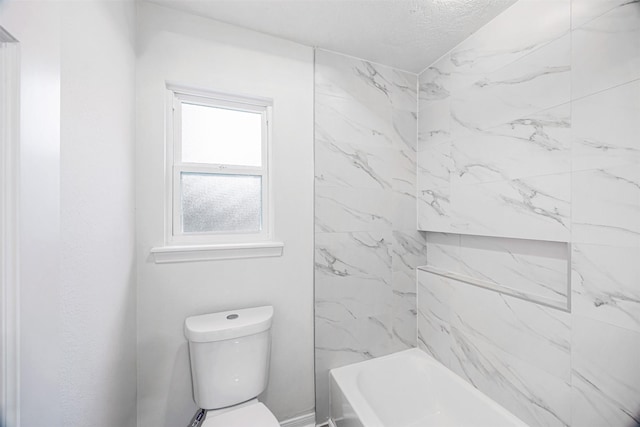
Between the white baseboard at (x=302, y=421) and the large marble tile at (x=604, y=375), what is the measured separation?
4.25ft

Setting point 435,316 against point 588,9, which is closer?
point 588,9

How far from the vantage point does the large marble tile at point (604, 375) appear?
892mm

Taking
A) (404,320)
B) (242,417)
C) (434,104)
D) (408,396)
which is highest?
(434,104)

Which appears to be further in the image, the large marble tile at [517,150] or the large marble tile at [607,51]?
the large marble tile at [517,150]

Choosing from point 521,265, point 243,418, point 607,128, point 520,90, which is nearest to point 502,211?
point 521,265

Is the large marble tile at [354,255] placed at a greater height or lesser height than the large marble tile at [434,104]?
lesser

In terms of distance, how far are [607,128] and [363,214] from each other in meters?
1.15

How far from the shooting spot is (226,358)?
4.04 feet

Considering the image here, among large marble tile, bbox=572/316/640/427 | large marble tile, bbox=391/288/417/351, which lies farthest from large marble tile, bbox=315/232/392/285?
large marble tile, bbox=572/316/640/427

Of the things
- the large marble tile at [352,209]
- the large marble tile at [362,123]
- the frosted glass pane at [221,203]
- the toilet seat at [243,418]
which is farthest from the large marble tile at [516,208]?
the toilet seat at [243,418]

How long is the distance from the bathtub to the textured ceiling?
2.08 meters

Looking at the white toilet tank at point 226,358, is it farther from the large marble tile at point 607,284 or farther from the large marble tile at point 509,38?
the large marble tile at point 509,38

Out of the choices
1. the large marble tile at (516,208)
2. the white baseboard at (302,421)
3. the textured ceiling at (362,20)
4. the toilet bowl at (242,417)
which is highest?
the textured ceiling at (362,20)

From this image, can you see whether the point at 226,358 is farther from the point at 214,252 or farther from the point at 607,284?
the point at 607,284
